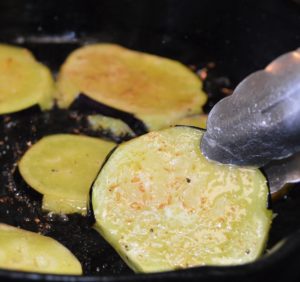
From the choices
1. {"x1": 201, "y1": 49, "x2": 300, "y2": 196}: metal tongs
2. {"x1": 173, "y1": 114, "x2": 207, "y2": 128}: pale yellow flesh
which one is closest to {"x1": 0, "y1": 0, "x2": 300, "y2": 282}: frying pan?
{"x1": 173, "y1": 114, "x2": 207, "y2": 128}: pale yellow flesh

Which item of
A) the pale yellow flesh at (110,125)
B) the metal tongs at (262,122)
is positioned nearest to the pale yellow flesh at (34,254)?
the metal tongs at (262,122)

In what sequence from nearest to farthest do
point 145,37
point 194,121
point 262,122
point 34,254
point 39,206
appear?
point 262,122 → point 34,254 → point 39,206 → point 194,121 → point 145,37

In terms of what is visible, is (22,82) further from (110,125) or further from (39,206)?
(39,206)

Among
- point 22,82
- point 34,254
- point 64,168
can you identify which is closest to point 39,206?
point 64,168

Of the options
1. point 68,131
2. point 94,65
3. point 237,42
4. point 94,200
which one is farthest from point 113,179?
point 237,42

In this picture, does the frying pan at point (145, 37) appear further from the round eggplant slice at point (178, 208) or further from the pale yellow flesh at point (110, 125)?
the round eggplant slice at point (178, 208)

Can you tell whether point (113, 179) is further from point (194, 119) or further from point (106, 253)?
point (194, 119)

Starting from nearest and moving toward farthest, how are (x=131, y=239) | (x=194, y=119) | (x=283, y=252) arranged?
(x=283, y=252)
(x=131, y=239)
(x=194, y=119)
